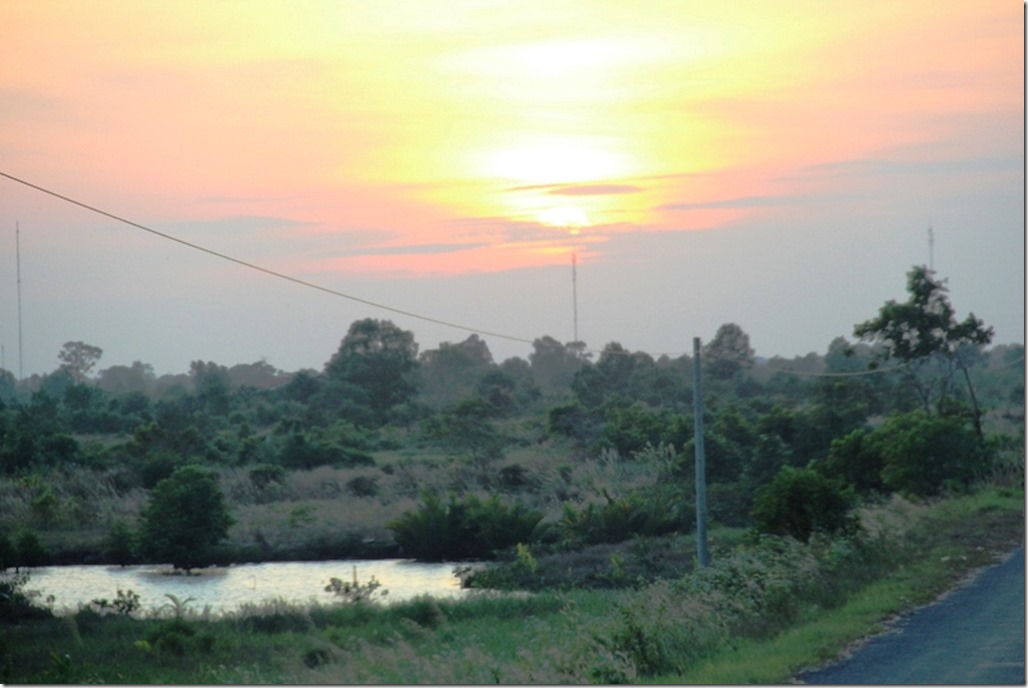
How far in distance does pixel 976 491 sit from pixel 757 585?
8.38 meters

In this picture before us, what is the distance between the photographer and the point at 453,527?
28312 millimetres

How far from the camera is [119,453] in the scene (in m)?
35.5

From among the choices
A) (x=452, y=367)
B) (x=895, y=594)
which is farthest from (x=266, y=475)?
(x=452, y=367)

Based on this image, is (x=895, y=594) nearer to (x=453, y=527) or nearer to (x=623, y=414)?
(x=453, y=527)

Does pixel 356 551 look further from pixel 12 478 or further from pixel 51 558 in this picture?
pixel 12 478

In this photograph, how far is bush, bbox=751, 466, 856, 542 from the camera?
16359mm

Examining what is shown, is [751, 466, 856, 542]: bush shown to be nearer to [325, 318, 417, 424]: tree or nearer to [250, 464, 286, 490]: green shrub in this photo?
[250, 464, 286, 490]: green shrub

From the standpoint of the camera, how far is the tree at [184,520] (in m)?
26.2

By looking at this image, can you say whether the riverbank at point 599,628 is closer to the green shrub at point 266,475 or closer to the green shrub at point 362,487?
the green shrub at point 362,487

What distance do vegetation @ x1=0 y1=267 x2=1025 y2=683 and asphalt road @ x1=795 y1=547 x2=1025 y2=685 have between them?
0.56m

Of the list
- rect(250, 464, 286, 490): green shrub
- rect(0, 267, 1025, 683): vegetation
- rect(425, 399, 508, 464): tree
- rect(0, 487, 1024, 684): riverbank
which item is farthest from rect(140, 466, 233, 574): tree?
rect(425, 399, 508, 464): tree

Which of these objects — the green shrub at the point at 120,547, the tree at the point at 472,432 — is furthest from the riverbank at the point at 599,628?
the tree at the point at 472,432

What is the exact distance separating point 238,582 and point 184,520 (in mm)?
1908

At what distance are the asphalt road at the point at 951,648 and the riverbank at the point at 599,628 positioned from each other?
1.08ft
